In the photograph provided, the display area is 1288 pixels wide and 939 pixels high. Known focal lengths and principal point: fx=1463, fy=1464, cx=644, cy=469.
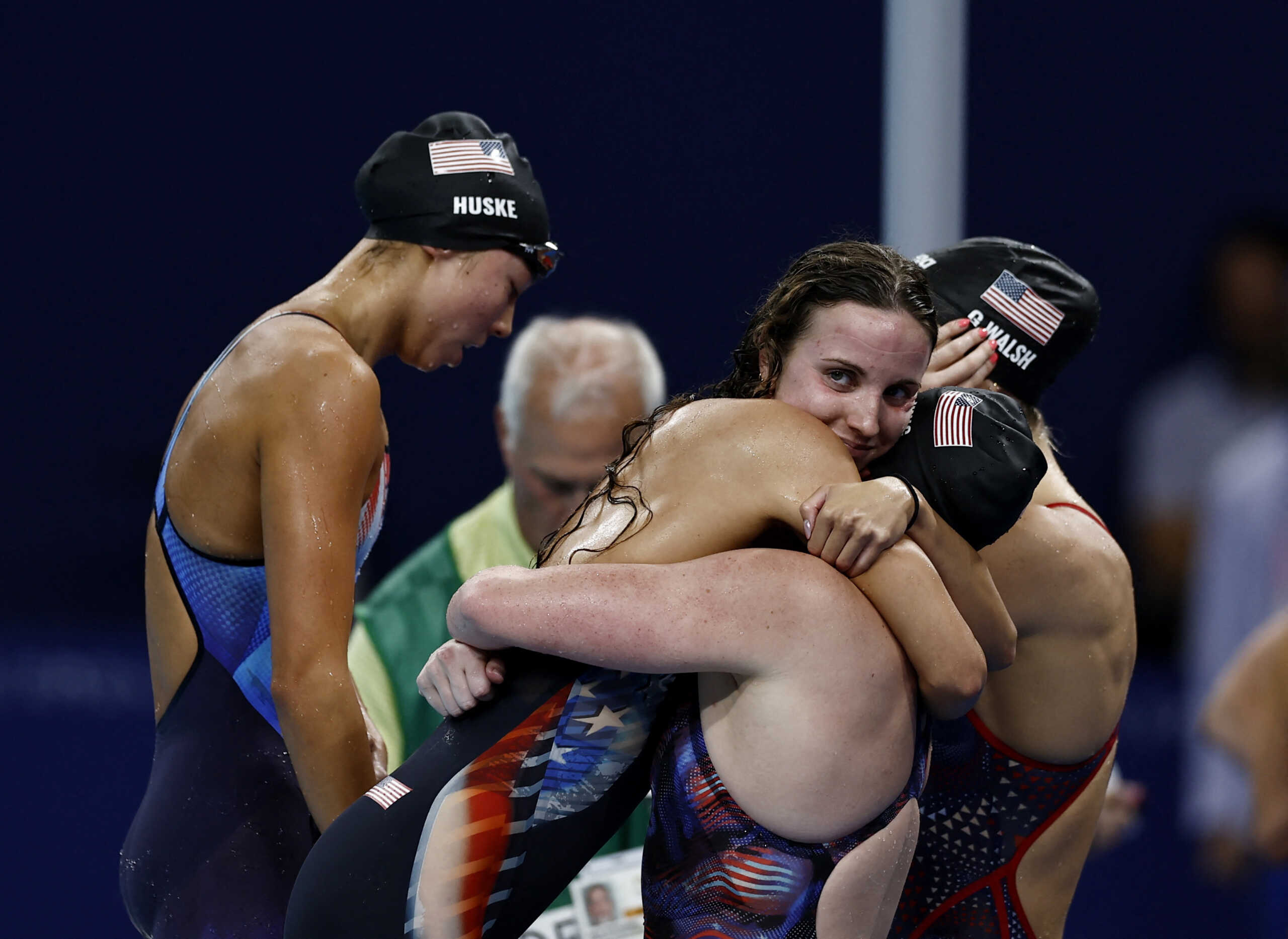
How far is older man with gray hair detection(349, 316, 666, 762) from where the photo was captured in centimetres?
369

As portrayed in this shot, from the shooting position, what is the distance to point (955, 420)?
211 centimetres

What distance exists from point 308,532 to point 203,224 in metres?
3.75

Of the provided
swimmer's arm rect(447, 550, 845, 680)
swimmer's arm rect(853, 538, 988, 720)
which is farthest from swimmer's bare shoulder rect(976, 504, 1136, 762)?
swimmer's arm rect(447, 550, 845, 680)

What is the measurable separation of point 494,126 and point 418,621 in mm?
2601

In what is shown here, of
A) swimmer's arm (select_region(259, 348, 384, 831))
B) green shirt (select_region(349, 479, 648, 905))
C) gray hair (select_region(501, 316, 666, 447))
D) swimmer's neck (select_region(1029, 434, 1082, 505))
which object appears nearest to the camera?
swimmer's arm (select_region(259, 348, 384, 831))

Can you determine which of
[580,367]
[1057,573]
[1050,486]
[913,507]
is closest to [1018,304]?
[1050,486]

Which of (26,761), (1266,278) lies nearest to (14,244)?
(26,761)

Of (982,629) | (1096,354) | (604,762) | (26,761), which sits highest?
(982,629)

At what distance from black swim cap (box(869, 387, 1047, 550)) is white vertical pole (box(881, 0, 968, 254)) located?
2.29 metres

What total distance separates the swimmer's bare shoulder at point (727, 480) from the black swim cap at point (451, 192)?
0.75 meters

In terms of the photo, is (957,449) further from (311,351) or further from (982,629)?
(311,351)

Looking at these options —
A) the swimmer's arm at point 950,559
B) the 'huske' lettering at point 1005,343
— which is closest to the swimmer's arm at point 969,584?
the swimmer's arm at point 950,559

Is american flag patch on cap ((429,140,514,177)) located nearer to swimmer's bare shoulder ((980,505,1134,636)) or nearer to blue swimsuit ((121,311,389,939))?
blue swimsuit ((121,311,389,939))

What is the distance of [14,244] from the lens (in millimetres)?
5582
